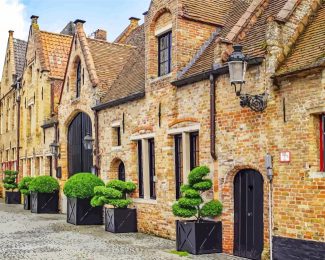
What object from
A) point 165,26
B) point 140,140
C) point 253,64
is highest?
point 165,26

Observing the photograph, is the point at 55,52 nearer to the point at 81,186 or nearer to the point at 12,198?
the point at 12,198

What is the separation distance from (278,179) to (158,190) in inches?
212

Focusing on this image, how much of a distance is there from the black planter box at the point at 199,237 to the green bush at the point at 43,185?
12.2 metres

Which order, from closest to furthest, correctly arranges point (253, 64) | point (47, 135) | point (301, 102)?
point (301, 102) → point (253, 64) → point (47, 135)

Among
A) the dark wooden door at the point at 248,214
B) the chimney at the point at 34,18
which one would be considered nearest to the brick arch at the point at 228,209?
the dark wooden door at the point at 248,214

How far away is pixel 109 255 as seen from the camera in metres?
12.4

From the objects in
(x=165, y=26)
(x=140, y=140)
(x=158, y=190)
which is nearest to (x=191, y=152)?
(x=158, y=190)

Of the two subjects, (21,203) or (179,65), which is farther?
(21,203)

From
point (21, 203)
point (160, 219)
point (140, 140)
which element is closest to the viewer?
point (160, 219)

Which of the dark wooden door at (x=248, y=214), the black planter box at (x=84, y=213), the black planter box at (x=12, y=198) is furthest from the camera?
the black planter box at (x=12, y=198)

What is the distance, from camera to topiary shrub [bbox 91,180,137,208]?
53.0 feet

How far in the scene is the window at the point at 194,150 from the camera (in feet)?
46.8

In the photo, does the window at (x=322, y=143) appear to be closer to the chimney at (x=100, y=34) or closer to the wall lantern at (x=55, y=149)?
the wall lantern at (x=55, y=149)

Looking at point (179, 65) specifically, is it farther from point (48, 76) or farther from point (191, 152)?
point (48, 76)
